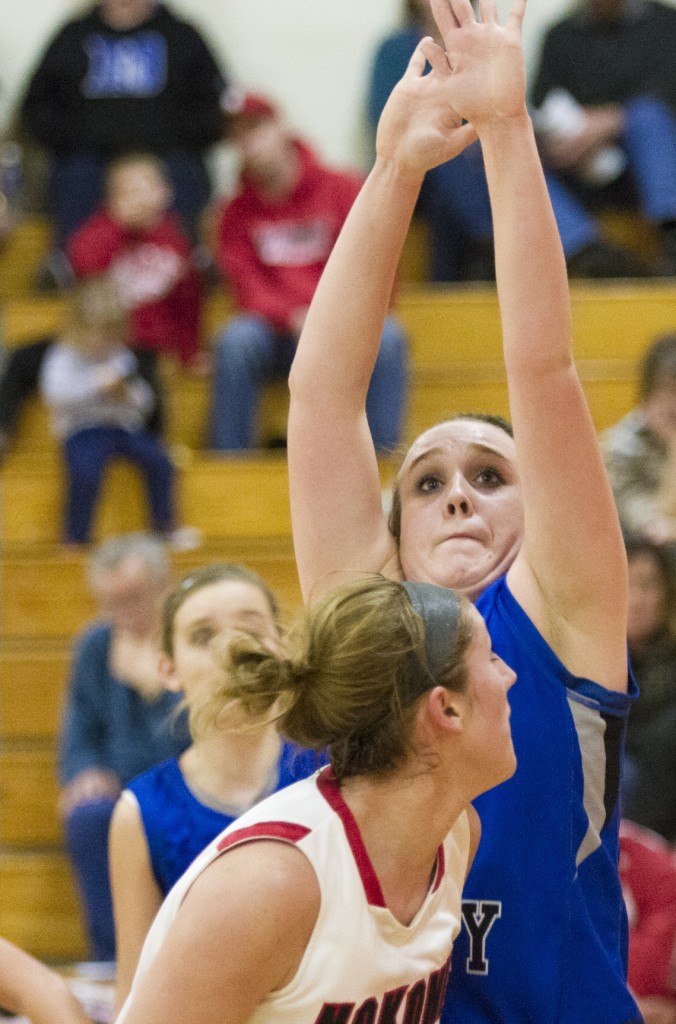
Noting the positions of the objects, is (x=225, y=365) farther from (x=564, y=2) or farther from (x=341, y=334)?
(x=341, y=334)

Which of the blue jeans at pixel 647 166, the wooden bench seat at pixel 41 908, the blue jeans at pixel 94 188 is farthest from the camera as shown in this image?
the blue jeans at pixel 94 188

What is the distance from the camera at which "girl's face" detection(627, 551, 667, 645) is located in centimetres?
427

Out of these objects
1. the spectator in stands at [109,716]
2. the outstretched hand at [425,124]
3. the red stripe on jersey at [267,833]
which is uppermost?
the outstretched hand at [425,124]

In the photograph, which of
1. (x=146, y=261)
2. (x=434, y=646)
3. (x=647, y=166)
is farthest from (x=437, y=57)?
(x=647, y=166)

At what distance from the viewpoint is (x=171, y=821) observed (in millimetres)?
2305

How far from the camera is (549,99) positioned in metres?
6.66

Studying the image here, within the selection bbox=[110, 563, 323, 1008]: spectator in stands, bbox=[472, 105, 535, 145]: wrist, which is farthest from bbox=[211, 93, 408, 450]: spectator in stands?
bbox=[472, 105, 535, 145]: wrist

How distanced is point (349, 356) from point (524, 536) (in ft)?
1.01

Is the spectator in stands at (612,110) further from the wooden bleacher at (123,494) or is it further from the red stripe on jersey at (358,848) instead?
the red stripe on jersey at (358,848)

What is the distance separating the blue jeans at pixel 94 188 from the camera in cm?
676

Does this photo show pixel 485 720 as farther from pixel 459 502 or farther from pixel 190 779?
pixel 190 779

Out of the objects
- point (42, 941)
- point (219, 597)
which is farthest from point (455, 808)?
point (42, 941)

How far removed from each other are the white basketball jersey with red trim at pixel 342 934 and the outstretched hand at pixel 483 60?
0.74 metres

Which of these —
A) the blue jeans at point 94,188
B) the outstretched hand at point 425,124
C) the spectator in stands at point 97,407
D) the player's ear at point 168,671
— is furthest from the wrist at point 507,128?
the blue jeans at point 94,188
